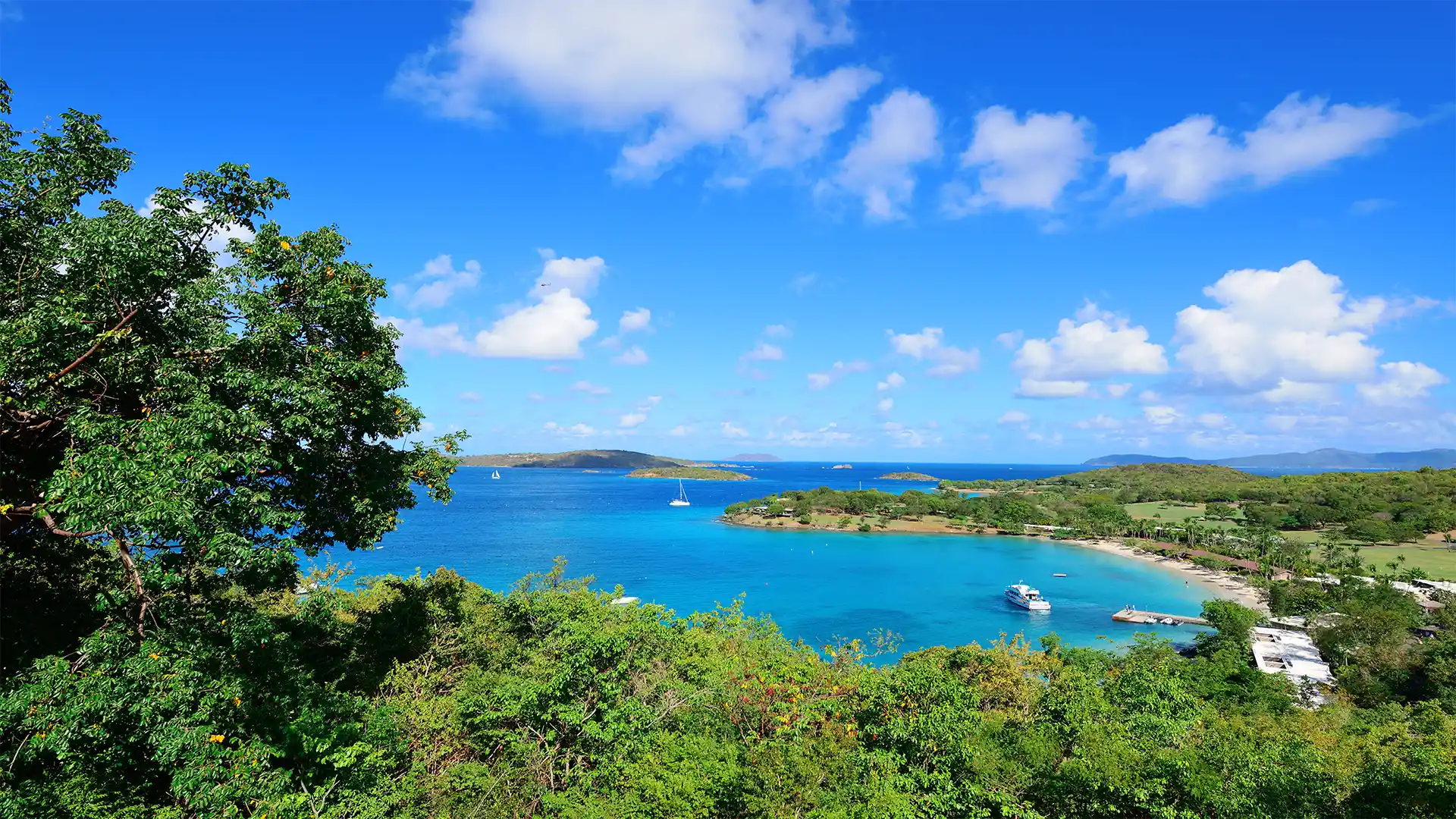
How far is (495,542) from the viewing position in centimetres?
6281

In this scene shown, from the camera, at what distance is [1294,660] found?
25.8 meters

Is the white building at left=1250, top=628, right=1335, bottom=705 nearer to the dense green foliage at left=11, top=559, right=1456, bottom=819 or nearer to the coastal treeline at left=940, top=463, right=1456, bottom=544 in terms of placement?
the dense green foliage at left=11, top=559, right=1456, bottom=819

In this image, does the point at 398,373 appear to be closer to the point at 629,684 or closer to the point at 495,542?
the point at 629,684

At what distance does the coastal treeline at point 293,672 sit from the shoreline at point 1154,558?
37.7m

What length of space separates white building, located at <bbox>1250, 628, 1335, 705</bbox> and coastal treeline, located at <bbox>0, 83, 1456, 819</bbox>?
12603mm

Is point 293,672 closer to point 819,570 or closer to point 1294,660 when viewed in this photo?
point 1294,660

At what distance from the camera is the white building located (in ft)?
74.4

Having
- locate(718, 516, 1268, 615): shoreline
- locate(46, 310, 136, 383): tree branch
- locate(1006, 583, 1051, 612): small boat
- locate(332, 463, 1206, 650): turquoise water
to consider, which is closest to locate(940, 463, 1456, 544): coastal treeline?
locate(718, 516, 1268, 615): shoreline

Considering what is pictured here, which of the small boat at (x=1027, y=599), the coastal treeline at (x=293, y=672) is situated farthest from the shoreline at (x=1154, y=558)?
the coastal treeline at (x=293, y=672)

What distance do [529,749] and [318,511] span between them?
16.6ft

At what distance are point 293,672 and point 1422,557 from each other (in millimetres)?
73462

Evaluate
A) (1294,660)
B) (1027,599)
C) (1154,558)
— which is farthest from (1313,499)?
(1294,660)

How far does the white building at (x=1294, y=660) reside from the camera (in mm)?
22688

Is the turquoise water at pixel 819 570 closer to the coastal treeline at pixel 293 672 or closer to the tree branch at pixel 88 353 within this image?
the coastal treeline at pixel 293 672
